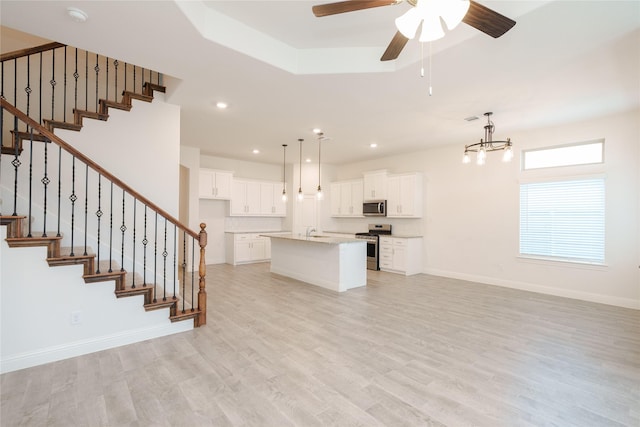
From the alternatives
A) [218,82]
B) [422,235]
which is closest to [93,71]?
[218,82]

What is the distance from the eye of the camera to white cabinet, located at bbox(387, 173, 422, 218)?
7145 mm

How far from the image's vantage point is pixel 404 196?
24.0 feet

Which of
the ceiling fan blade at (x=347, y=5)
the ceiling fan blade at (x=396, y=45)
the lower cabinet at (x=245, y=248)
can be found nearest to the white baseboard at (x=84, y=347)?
the ceiling fan blade at (x=347, y=5)

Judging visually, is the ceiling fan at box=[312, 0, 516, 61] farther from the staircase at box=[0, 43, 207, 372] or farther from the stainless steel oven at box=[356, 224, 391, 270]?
the stainless steel oven at box=[356, 224, 391, 270]

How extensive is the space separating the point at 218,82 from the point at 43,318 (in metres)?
2.99

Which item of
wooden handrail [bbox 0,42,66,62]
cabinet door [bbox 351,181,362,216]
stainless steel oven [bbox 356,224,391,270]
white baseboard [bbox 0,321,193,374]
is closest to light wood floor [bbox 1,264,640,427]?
white baseboard [bbox 0,321,193,374]

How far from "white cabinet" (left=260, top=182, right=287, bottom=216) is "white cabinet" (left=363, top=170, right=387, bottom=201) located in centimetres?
259

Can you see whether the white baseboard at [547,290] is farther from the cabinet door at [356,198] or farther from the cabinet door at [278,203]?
the cabinet door at [278,203]

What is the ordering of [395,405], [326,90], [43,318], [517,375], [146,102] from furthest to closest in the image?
[146,102], [326,90], [43,318], [517,375], [395,405]

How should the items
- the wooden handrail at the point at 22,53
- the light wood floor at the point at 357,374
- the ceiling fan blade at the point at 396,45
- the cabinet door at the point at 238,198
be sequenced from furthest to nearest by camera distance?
the cabinet door at the point at 238,198, the wooden handrail at the point at 22,53, the ceiling fan blade at the point at 396,45, the light wood floor at the point at 357,374

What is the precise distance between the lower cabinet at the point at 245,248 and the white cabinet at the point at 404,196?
355 centimetres

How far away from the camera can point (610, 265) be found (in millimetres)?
4750

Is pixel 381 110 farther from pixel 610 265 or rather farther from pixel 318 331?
pixel 610 265

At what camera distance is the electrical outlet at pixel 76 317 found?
2.97 m
